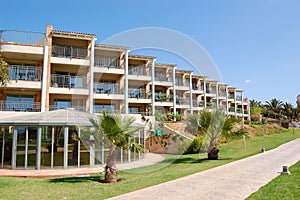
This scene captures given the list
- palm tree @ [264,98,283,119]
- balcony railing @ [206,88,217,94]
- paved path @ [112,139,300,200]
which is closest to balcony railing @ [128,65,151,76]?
balcony railing @ [206,88,217,94]

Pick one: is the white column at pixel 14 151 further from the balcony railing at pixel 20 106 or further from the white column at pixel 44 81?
the balcony railing at pixel 20 106

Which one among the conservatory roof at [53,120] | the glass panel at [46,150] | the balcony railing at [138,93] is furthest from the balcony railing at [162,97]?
the glass panel at [46,150]

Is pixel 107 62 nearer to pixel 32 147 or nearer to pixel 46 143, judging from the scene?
pixel 46 143

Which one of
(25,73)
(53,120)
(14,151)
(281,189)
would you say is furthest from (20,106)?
(281,189)

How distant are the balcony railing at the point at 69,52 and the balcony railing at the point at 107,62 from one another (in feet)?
5.23

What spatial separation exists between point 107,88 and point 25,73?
8.12m

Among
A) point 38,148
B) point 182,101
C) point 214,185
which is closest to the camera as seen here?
point 214,185

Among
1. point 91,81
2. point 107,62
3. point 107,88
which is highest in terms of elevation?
point 107,62

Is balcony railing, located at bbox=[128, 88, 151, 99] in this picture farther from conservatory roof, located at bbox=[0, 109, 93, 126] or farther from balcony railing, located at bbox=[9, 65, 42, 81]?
conservatory roof, located at bbox=[0, 109, 93, 126]

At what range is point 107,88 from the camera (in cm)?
2605

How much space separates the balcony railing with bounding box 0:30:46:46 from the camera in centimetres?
2119

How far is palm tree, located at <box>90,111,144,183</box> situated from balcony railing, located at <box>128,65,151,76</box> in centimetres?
1917

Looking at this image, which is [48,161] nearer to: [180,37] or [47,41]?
[180,37]

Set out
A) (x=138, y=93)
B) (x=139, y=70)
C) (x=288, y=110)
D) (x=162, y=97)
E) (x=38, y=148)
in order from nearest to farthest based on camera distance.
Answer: (x=38, y=148), (x=138, y=93), (x=139, y=70), (x=162, y=97), (x=288, y=110)
